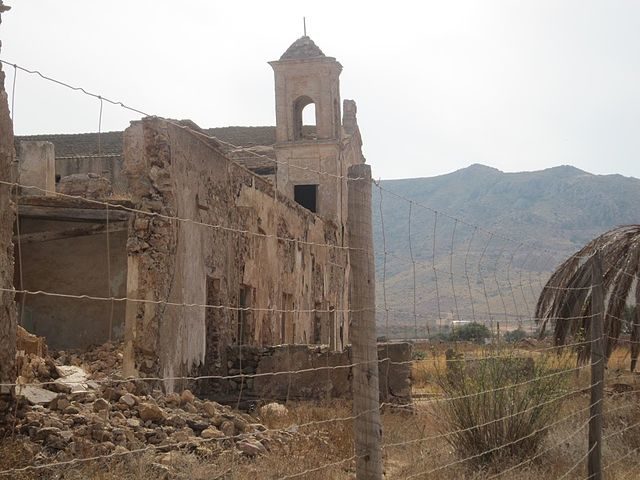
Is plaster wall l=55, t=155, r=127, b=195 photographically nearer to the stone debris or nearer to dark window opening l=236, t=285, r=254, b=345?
dark window opening l=236, t=285, r=254, b=345

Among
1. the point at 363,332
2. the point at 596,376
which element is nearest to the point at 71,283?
the point at 596,376

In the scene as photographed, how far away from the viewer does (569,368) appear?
9.63 metres

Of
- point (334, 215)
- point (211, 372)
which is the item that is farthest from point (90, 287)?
point (334, 215)

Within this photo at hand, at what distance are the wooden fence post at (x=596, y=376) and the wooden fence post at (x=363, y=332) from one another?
11.0 ft

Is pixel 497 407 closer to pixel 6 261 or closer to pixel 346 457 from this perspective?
pixel 346 457

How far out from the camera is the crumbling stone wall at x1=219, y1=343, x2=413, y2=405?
13625 mm

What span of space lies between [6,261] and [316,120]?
89.3ft

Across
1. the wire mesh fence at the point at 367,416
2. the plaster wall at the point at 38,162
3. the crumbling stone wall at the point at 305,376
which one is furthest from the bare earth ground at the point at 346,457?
the plaster wall at the point at 38,162

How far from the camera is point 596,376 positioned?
8016 mm

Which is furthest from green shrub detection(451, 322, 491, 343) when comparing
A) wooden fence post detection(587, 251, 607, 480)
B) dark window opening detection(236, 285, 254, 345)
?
dark window opening detection(236, 285, 254, 345)

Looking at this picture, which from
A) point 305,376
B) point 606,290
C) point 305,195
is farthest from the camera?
point 305,195

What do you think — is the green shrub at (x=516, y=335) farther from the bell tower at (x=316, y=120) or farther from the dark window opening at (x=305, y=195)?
the dark window opening at (x=305, y=195)

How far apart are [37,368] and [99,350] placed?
613cm

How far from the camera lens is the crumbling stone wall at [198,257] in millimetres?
12031
